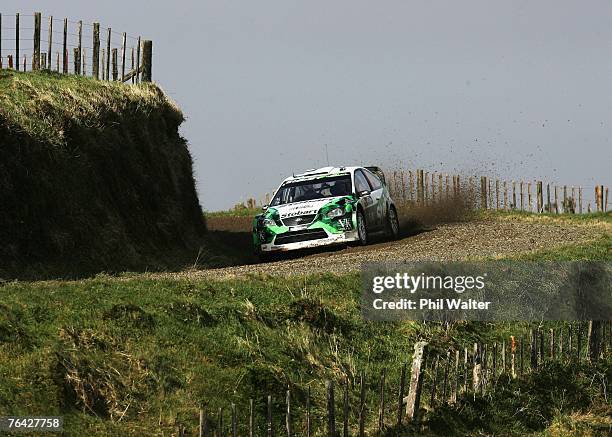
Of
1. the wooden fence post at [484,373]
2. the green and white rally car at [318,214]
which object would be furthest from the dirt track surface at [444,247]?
the wooden fence post at [484,373]

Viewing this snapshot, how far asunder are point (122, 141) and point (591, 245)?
34.6 ft

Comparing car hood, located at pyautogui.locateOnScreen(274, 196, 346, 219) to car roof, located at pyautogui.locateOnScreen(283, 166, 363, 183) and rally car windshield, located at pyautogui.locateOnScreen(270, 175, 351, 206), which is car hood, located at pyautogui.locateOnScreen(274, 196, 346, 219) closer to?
rally car windshield, located at pyautogui.locateOnScreen(270, 175, 351, 206)

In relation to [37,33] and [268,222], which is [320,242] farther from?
[37,33]

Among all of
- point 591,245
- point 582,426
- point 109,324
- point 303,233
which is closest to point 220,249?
point 303,233

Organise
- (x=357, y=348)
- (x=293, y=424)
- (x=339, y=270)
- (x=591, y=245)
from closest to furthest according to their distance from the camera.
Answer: (x=293, y=424)
(x=357, y=348)
(x=339, y=270)
(x=591, y=245)

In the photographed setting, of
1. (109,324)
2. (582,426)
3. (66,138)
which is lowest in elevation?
(582,426)

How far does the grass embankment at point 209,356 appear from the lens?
43.0 feet

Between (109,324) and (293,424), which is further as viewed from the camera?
(109,324)

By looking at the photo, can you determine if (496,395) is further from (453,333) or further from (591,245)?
(591,245)

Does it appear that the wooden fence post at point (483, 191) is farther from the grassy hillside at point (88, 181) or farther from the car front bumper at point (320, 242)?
the car front bumper at point (320, 242)

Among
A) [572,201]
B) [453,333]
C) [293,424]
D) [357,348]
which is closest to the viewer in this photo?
[293,424]

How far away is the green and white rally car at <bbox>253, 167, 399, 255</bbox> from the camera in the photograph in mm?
24422

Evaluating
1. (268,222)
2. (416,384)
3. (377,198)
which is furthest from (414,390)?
Answer: (377,198)

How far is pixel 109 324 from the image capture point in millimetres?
15039
